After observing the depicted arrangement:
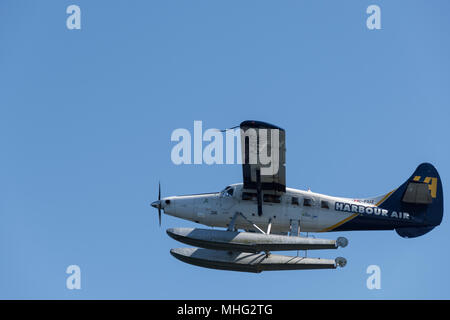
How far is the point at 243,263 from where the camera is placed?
34.6 m

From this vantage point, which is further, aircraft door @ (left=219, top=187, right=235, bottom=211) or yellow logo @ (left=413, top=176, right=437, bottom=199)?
yellow logo @ (left=413, top=176, right=437, bottom=199)

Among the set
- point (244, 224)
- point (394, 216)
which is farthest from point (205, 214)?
point (394, 216)

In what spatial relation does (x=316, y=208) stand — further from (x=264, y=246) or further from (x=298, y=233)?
(x=264, y=246)

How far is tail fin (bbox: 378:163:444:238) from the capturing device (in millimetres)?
35656

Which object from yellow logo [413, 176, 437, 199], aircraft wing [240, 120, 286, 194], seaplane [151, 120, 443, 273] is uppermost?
aircraft wing [240, 120, 286, 194]

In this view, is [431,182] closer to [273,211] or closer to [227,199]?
[273,211]

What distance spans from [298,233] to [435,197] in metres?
6.00

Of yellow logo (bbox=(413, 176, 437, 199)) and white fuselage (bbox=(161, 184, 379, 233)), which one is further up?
yellow logo (bbox=(413, 176, 437, 199))

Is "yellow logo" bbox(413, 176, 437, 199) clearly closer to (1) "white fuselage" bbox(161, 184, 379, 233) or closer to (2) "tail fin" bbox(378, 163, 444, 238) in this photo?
(2) "tail fin" bbox(378, 163, 444, 238)

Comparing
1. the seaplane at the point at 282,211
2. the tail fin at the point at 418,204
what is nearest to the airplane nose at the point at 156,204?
the seaplane at the point at 282,211

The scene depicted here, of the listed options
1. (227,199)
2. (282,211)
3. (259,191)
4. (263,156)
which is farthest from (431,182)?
(227,199)

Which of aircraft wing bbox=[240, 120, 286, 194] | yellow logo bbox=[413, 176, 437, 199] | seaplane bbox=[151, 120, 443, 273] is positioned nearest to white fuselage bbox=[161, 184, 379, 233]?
seaplane bbox=[151, 120, 443, 273]

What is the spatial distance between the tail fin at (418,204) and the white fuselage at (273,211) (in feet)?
3.44

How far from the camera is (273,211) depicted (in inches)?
1409
